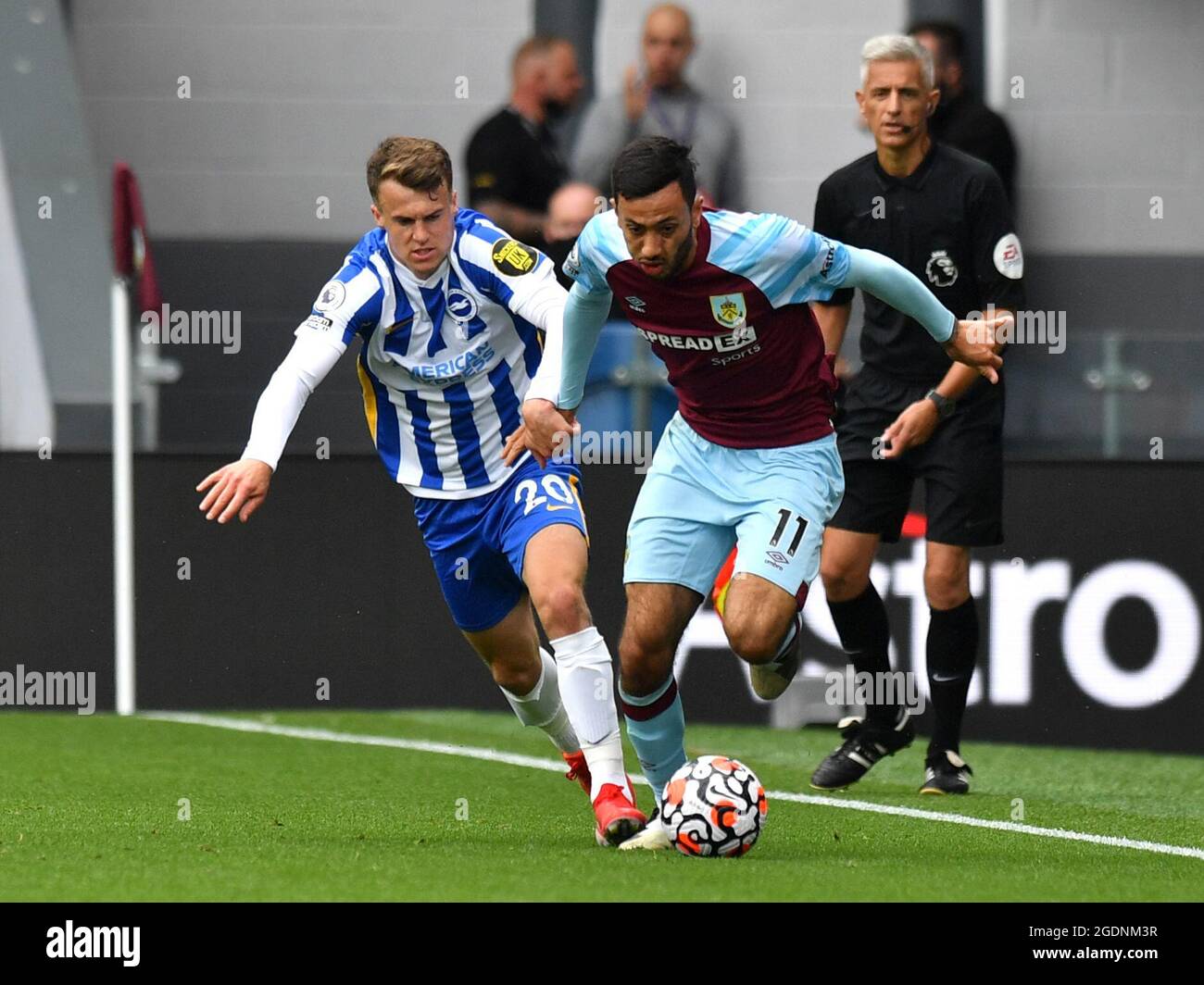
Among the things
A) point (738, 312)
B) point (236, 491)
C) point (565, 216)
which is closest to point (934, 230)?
point (738, 312)

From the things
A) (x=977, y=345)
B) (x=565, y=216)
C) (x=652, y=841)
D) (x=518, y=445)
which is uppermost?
(x=565, y=216)

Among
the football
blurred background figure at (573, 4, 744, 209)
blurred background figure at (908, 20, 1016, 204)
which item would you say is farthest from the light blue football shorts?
blurred background figure at (573, 4, 744, 209)

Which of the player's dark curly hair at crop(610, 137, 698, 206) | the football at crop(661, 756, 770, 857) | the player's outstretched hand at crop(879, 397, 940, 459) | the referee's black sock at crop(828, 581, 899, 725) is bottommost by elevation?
the football at crop(661, 756, 770, 857)

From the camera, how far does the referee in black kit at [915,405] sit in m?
7.27

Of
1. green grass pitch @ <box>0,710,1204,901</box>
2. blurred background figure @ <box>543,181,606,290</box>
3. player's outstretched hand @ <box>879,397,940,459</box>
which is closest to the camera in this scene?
green grass pitch @ <box>0,710,1204,901</box>

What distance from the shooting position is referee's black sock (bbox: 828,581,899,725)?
7625 mm

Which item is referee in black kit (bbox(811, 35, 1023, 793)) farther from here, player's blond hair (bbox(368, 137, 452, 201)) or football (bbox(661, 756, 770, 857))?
football (bbox(661, 756, 770, 857))

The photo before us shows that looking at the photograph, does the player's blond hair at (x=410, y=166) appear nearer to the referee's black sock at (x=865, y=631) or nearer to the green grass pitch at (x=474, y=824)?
the green grass pitch at (x=474, y=824)

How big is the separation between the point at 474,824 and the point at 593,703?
674mm

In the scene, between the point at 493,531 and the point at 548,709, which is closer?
the point at 493,531

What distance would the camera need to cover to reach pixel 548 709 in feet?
22.9

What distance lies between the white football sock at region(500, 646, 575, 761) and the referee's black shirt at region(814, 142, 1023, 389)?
1542 millimetres

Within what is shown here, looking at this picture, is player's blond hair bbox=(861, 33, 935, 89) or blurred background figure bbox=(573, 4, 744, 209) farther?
blurred background figure bbox=(573, 4, 744, 209)

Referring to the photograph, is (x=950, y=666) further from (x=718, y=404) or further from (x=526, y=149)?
(x=526, y=149)
